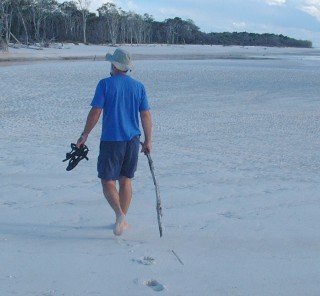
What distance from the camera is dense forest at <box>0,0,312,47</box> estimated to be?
65375 mm

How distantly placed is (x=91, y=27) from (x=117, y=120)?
82034 millimetres

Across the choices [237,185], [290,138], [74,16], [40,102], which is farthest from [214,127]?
[74,16]

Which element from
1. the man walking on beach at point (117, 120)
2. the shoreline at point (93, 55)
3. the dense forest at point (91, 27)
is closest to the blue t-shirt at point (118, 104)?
→ the man walking on beach at point (117, 120)

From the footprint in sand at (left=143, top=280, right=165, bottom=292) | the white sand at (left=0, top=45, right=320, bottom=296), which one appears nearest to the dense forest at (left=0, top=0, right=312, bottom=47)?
the white sand at (left=0, top=45, right=320, bottom=296)

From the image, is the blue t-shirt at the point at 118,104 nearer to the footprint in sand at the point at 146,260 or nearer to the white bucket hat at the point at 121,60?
the white bucket hat at the point at 121,60

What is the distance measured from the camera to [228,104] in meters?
13.8

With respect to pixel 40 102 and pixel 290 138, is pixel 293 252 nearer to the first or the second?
pixel 290 138

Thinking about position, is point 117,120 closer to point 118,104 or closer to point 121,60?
point 118,104

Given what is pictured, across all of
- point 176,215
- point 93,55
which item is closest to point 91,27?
point 93,55

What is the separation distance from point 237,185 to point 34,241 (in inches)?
100

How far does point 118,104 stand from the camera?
4.57 metres

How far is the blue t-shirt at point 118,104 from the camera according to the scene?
14.9ft

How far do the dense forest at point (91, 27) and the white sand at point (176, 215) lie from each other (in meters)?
38.9

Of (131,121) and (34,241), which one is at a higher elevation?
(131,121)
